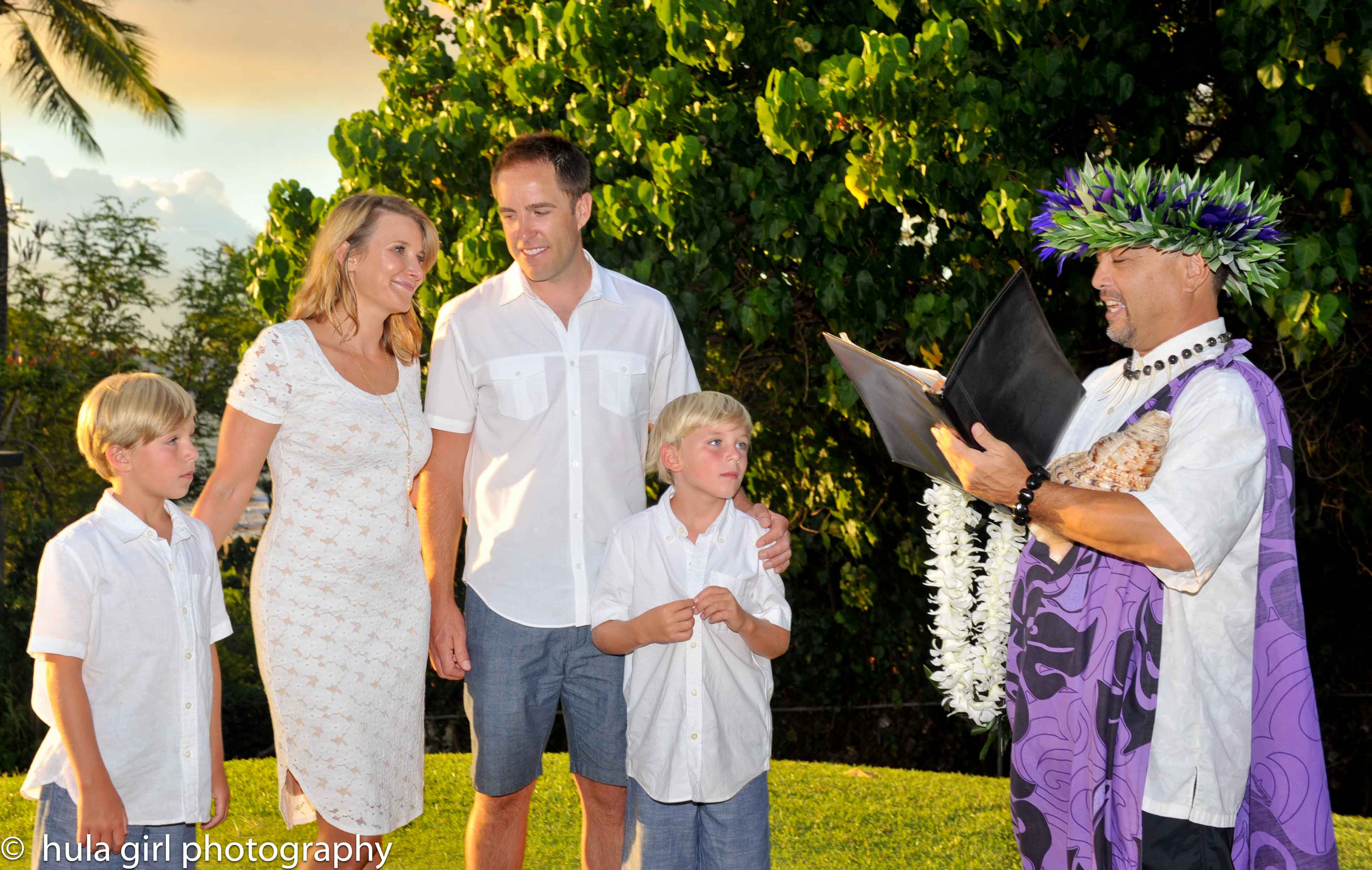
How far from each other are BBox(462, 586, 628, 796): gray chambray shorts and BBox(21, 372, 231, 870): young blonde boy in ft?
→ 2.62

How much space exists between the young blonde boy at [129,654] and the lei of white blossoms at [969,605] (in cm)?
209

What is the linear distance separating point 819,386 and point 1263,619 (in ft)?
15.2

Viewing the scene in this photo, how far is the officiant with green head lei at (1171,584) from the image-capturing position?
8.55 ft

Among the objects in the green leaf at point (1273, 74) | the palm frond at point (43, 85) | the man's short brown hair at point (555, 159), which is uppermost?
the palm frond at point (43, 85)

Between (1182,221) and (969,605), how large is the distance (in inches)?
54.2

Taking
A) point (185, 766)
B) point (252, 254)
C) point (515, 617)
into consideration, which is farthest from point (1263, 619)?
point (252, 254)

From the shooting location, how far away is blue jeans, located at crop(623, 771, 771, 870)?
3246 mm

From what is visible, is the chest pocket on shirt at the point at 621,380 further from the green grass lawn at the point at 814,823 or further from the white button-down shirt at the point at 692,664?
the green grass lawn at the point at 814,823

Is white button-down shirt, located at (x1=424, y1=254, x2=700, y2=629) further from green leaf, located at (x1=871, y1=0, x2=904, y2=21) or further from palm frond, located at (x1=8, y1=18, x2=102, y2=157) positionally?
palm frond, located at (x1=8, y1=18, x2=102, y2=157)

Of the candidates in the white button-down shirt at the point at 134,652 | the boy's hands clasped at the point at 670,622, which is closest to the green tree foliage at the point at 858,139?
the boy's hands clasped at the point at 670,622

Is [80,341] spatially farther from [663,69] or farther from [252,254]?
[663,69]

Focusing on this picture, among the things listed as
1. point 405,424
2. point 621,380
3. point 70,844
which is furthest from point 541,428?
point 70,844

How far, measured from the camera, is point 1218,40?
6.47 m

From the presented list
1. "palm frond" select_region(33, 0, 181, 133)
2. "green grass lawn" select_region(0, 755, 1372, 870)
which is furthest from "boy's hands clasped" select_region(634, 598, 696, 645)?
"palm frond" select_region(33, 0, 181, 133)
